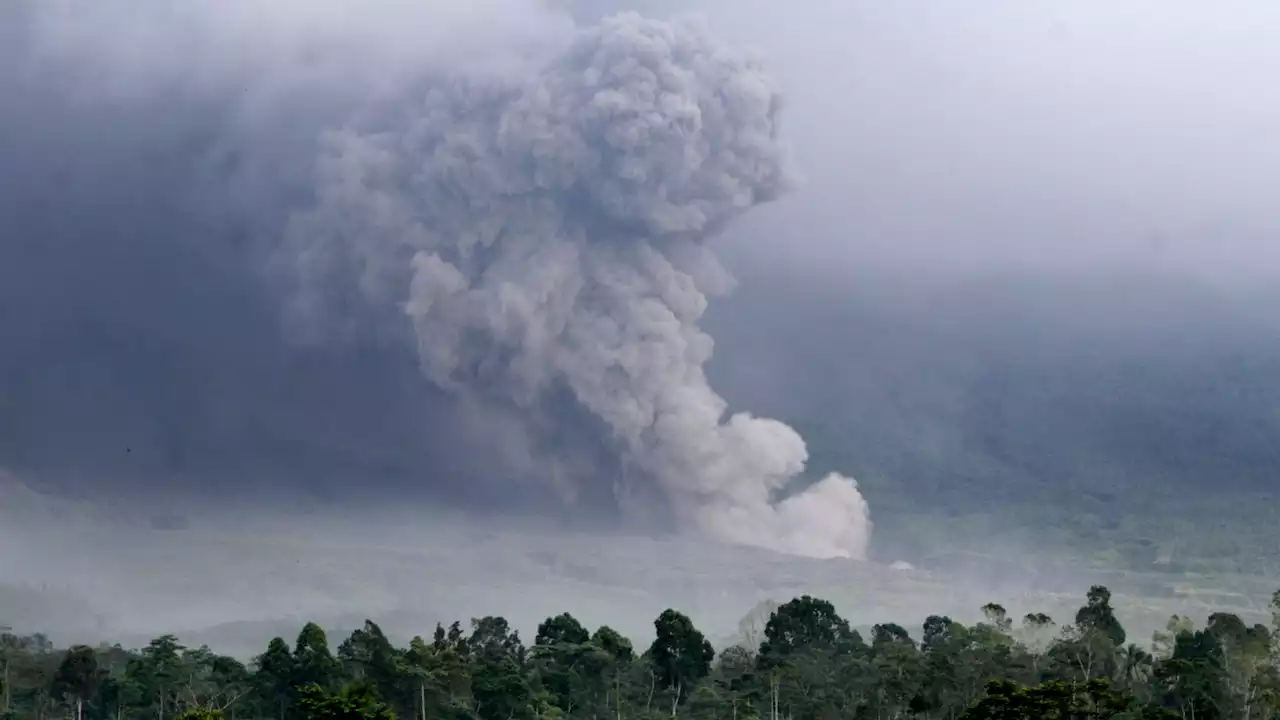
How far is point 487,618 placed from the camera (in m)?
115

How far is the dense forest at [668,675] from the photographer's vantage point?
77.5 meters

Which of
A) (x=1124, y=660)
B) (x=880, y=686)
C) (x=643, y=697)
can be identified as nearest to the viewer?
(x=880, y=686)

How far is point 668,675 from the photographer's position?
320 ft

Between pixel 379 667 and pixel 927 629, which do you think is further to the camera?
pixel 927 629

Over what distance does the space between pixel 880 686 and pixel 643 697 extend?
20110mm

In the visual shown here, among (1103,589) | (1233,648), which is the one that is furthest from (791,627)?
(1233,648)

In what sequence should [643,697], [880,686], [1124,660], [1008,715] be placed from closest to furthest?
[1008,715] < [880,686] < [1124,660] < [643,697]

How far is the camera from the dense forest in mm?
77500

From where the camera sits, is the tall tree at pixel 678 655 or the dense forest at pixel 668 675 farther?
the tall tree at pixel 678 655

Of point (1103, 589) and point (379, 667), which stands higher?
point (1103, 589)

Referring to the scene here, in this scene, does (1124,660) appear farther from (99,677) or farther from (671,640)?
(99,677)

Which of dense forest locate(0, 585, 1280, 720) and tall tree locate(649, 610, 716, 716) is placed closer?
dense forest locate(0, 585, 1280, 720)

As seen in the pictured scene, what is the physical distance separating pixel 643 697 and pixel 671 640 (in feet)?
14.1

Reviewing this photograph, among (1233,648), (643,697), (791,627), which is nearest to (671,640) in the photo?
(643,697)
